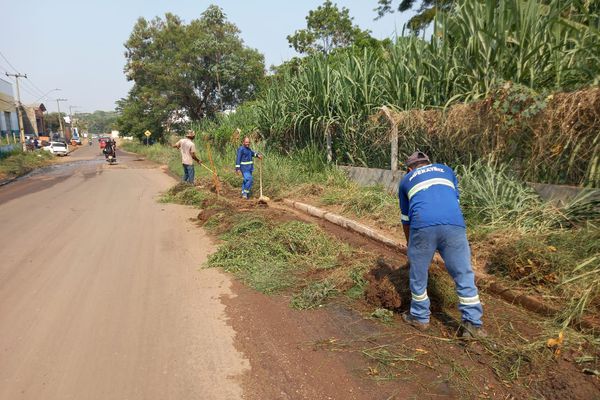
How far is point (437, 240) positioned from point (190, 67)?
95.4 feet

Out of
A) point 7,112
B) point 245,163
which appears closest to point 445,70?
point 245,163

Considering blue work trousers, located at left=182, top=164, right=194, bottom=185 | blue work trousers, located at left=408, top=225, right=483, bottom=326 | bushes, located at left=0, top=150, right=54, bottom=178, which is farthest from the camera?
bushes, located at left=0, top=150, right=54, bottom=178

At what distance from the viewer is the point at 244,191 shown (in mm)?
9930

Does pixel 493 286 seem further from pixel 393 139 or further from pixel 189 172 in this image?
pixel 189 172

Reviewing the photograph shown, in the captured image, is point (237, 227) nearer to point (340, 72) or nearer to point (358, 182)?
point (358, 182)

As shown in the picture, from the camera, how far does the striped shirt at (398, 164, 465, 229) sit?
128 inches

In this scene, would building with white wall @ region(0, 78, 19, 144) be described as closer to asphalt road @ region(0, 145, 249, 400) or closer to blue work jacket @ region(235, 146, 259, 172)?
blue work jacket @ region(235, 146, 259, 172)

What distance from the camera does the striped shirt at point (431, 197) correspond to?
10.7 feet

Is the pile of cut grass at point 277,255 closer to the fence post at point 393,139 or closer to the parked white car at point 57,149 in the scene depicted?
the fence post at point 393,139

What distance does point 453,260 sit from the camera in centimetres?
326

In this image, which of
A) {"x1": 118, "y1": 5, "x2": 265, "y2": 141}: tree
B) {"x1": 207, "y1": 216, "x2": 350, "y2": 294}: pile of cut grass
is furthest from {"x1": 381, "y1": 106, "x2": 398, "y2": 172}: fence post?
{"x1": 118, "y1": 5, "x2": 265, "y2": 141}: tree

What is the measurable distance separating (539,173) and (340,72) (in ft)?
18.8

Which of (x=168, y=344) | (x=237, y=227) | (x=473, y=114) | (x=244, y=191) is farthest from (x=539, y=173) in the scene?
(x=244, y=191)

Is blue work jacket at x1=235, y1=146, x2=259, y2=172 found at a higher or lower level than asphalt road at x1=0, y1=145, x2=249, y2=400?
higher
